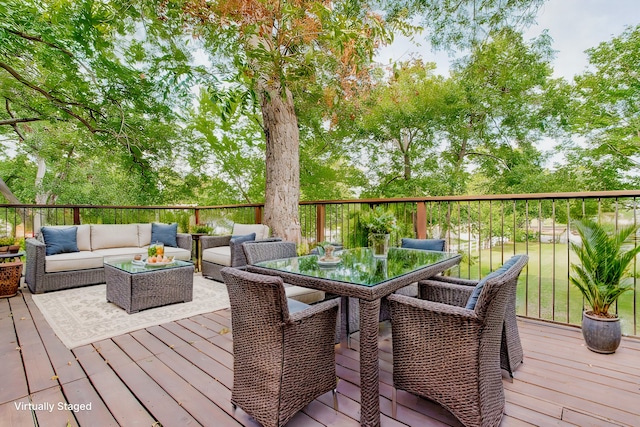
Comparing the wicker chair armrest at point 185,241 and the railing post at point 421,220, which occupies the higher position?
the railing post at point 421,220

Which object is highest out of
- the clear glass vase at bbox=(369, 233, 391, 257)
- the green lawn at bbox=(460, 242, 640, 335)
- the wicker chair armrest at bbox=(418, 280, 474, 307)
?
the clear glass vase at bbox=(369, 233, 391, 257)

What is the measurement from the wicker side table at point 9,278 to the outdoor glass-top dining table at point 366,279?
371 centimetres

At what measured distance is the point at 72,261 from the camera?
13.3ft

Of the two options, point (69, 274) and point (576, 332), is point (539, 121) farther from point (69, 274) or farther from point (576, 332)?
point (69, 274)

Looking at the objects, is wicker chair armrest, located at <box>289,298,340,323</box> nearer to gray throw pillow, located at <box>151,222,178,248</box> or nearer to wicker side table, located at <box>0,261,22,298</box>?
wicker side table, located at <box>0,261,22,298</box>

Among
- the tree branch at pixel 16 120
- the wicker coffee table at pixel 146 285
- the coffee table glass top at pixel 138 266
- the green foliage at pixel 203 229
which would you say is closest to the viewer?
the wicker coffee table at pixel 146 285

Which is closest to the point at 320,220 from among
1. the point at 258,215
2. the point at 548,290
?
the point at 258,215

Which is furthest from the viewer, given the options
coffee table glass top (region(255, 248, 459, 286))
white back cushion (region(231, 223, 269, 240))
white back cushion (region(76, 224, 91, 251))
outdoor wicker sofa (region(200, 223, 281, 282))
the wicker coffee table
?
white back cushion (region(231, 223, 269, 240))

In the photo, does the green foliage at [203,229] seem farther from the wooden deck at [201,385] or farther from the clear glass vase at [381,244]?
the clear glass vase at [381,244]

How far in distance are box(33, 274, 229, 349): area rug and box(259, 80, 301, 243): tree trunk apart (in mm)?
1474

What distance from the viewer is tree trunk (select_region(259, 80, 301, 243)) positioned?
503cm

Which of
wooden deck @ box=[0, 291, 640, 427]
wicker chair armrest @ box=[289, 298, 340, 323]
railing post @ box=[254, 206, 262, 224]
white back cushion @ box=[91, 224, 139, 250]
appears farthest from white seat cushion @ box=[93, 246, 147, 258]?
wicker chair armrest @ box=[289, 298, 340, 323]

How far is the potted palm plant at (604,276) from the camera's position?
2.22 meters

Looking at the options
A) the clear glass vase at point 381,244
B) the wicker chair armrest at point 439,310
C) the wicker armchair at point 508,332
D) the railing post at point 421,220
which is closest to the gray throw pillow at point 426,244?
the railing post at point 421,220
